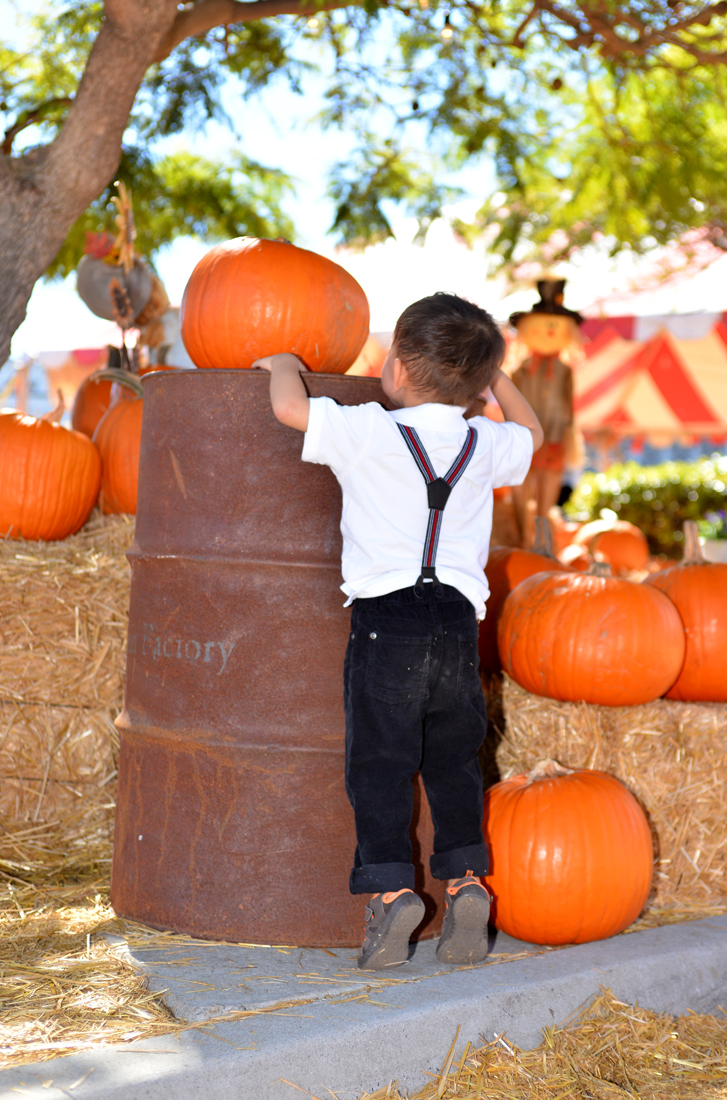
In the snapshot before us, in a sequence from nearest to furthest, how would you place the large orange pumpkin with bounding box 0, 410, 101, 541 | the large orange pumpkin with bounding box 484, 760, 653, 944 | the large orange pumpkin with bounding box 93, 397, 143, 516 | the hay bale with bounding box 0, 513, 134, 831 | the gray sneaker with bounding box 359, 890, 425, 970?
the gray sneaker with bounding box 359, 890, 425, 970
the large orange pumpkin with bounding box 484, 760, 653, 944
the hay bale with bounding box 0, 513, 134, 831
the large orange pumpkin with bounding box 0, 410, 101, 541
the large orange pumpkin with bounding box 93, 397, 143, 516

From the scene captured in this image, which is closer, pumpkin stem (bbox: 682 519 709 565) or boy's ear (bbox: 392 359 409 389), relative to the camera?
boy's ear (bbox: 392 359 409 389)

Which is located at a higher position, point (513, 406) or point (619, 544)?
point (513, 406)

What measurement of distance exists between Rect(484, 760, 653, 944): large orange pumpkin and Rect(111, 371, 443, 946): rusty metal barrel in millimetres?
456

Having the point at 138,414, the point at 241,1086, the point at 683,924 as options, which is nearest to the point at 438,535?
the point at 241,1086

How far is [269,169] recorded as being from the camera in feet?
22.2

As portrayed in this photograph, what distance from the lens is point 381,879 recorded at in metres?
2.19

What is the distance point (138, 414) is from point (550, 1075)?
2.67m

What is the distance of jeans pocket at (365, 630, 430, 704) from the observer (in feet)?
7.27

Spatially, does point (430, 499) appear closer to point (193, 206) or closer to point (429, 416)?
point (429, 416)

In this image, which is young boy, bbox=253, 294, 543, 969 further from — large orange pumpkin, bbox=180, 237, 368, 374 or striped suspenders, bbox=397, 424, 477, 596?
large orange pumpkin, bbox=180, 237, 368, 374

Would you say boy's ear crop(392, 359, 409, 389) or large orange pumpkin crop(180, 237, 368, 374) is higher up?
large orange pumpkin crop(180, 237, 368, 374)

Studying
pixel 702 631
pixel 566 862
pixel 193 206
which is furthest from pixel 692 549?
pixel 193 206

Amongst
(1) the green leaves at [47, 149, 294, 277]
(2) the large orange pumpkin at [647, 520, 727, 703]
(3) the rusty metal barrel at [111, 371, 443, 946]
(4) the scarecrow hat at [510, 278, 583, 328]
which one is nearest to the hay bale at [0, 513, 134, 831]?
(3) the rusty metal barrel at [111, 371, 443, 946]

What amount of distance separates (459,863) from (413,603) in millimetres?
623
